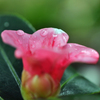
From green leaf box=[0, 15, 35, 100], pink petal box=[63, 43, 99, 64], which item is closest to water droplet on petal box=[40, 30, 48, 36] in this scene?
pink petal box=[63, 43, 99, 64]

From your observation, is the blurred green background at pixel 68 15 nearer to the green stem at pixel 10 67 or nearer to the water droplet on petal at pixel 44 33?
the green stem at pixel 10 67

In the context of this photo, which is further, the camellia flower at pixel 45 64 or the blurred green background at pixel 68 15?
the blurred green background at pixel 68 15

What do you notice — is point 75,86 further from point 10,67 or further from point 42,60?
point 42,60

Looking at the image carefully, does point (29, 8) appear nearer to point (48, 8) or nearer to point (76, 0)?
point (48, 8)

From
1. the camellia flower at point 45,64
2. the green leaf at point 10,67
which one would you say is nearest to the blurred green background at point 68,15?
the green leaf at point 10,67

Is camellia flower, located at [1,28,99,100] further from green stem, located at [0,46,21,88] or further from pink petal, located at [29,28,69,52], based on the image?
green stem, located at [0,46,21,88]

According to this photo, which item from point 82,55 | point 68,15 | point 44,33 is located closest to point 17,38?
point 44,33
